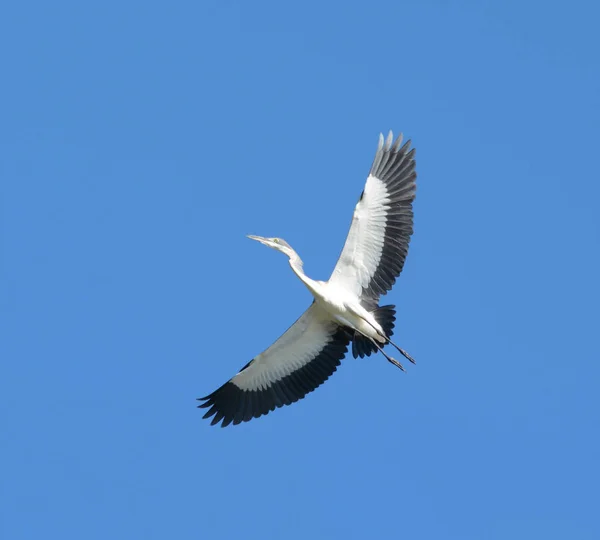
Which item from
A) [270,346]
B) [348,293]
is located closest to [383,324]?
[348,293]

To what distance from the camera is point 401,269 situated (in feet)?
59.8

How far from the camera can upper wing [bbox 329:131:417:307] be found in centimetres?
1795

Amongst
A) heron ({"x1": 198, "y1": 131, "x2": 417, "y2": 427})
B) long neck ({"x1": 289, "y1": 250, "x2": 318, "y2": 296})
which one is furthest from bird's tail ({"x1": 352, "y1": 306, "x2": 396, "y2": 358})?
long neck ({"x1": 289, "y1": 250, "x2": 318, "y2": 296})

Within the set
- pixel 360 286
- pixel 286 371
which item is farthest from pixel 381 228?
pixel 286 371

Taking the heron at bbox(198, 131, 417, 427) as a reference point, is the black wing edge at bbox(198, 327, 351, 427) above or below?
below

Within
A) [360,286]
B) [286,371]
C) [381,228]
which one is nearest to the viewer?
[381,228]

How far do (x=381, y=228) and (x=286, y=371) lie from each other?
306 centimetres

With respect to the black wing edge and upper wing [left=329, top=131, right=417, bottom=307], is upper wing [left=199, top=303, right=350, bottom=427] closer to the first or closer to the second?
the black wing edge

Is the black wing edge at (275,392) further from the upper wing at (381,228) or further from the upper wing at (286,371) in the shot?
the upper wing at (381,228)

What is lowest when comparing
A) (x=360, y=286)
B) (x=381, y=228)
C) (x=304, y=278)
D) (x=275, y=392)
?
(x=275, y=392)

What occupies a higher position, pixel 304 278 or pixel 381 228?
pixel 381 228

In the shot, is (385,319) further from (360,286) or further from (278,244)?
(278,244)

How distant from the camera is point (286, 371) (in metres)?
19.3

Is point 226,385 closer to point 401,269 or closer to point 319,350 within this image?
point 319,350
